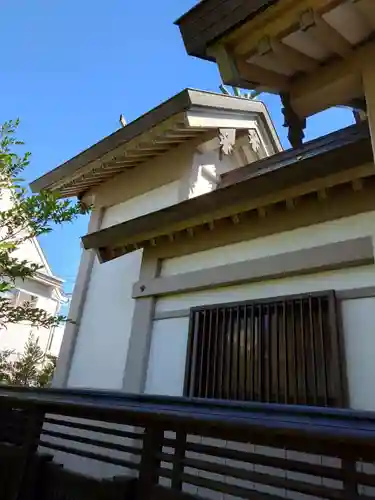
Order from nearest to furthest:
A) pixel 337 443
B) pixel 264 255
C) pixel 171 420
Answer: pixel 337 443
pixel 171 420
pixel 264 255

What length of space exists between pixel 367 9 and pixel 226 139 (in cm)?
481

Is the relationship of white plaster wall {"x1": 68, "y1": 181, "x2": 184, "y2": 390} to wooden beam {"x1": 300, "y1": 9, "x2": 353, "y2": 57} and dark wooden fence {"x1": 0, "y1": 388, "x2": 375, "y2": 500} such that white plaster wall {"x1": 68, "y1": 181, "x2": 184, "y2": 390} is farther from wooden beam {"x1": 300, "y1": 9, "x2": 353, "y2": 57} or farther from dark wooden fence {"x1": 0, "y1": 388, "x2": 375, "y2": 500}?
wooden beam {"x1": 300, "y1": 9, "x2": 353, "y2": 57}

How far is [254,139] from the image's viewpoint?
752 centimetres

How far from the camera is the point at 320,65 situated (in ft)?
8.31

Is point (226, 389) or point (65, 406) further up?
point (226, 389)

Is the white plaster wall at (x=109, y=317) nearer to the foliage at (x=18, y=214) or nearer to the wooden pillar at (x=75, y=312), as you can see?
the wooden pillar at (x=75, y=312)

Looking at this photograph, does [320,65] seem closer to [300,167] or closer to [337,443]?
[300,167]

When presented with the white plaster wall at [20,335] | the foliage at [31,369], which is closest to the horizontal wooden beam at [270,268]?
the foliage at [31,369]

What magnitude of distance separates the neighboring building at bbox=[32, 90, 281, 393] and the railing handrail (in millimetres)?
1837

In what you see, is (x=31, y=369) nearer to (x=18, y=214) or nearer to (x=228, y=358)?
(x=18, y=214)

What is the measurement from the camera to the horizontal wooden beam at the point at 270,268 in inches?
142

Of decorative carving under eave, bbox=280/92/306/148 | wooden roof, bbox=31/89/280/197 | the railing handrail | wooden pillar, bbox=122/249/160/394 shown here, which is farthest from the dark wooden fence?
wooden roof, bbox=31/89/280/197

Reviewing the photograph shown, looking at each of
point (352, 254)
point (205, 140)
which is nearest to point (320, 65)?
point (352, 254)

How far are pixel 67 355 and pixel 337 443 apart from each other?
17.5ft
